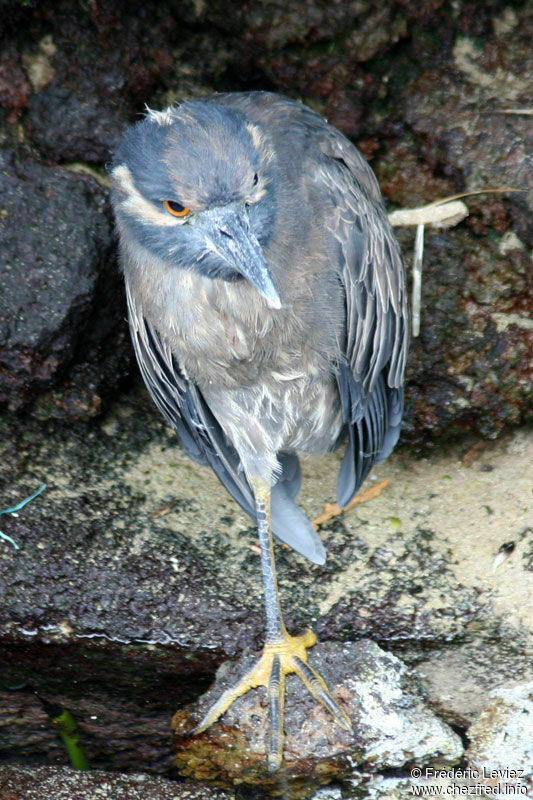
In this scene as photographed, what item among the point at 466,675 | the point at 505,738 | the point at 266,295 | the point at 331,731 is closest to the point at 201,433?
the point at 266,295

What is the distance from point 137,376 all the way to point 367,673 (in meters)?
1.34

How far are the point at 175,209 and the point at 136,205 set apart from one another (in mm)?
174

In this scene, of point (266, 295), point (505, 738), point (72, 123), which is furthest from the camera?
point (72, 123)

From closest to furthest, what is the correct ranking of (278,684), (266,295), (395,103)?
(266,295), (278,684), (395,103)

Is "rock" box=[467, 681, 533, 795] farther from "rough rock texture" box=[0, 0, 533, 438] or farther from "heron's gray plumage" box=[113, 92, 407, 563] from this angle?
"rough rock texture" box=[0, 0, 533, 438]

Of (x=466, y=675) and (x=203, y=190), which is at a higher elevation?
→ (x=203, y=190)

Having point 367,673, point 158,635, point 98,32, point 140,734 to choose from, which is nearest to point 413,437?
point 367,673

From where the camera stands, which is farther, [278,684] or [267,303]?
[278,684]

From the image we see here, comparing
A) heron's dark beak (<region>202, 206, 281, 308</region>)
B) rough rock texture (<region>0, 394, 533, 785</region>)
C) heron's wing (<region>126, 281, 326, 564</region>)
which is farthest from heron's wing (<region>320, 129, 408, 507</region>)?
heron's dark beak (<region>202, 206, 281, 308</region>)

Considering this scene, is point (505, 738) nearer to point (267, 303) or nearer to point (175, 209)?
point (267, 303)

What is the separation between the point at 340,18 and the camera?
2.93m

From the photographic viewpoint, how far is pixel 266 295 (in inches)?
81.7

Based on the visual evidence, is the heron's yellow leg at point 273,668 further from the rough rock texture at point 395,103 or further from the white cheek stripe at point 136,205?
the white cheek stripe at point 136,205

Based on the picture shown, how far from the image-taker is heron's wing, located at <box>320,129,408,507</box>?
2.54 meters
